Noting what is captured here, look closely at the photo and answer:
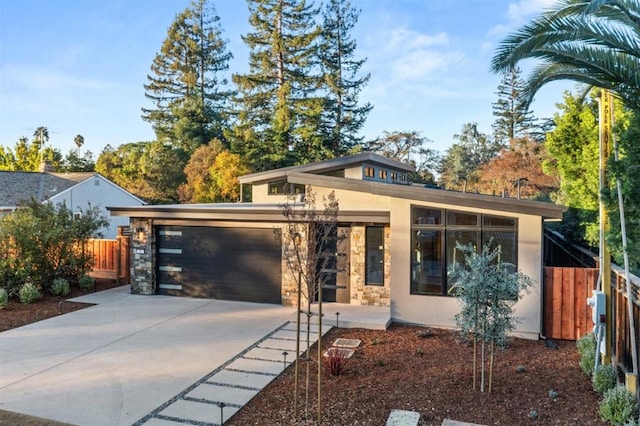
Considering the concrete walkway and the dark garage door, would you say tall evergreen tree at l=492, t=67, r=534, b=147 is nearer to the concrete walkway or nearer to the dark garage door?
the dark garage door

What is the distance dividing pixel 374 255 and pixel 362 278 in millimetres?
608

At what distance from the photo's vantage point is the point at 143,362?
651cm

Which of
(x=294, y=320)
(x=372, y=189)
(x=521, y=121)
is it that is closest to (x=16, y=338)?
(x=294, y=320)

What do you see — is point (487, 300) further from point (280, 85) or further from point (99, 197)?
point (280, 85)

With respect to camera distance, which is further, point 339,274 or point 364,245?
point 339,274

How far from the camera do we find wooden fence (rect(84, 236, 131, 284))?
12.8m

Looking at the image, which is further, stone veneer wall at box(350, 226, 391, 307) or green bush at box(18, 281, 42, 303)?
green bush at box(18, 281, 42, 303)

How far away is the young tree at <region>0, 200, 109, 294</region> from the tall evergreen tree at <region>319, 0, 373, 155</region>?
65.7 ft

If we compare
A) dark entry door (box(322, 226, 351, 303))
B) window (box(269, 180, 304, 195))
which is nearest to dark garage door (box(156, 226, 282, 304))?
dark entry door (box(322, 226, 351, 303))

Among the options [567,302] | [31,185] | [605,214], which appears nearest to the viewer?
[605,214]

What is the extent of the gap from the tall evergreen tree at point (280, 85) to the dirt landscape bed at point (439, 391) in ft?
74.7

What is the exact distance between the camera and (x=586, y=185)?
33.2ft

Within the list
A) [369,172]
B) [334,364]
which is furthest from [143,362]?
[369,172]

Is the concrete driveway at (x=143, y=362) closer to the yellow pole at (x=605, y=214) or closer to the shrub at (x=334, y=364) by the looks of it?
the shrub at (x=334, y=364)
